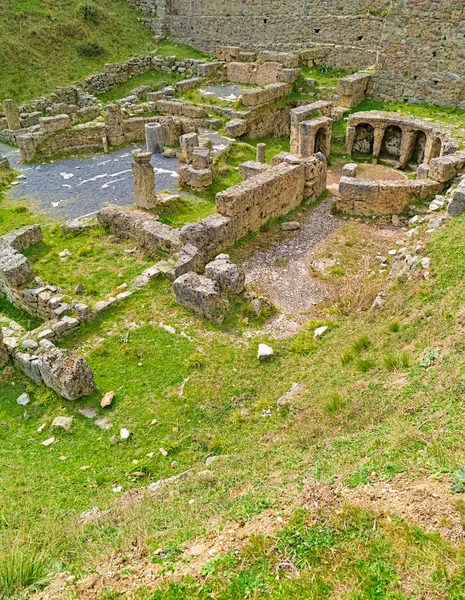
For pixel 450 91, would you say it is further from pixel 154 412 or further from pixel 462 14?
pixel 154 412

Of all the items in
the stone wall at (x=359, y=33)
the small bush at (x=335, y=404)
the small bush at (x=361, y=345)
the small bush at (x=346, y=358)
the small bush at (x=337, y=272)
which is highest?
the stone wall at (x=359, y=33)

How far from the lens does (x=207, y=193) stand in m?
18.8

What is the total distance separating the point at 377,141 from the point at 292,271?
10412 mm

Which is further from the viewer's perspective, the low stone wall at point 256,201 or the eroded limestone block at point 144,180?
the eroded limestone block at point 144,180

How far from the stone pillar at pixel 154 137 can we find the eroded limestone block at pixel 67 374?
46.4 ft

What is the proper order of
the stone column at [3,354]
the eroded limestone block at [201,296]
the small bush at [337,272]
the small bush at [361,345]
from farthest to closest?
1. the small bush at [337,272]
2. the eroded limestone block at [201,296]
3. the stone column at [3,354]
4. the small bush at [361,345]

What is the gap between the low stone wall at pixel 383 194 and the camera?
16.7m

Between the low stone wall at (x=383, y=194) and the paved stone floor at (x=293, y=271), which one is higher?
the low stone wall at (x=383, y=194)

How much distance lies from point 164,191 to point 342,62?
50.1ft

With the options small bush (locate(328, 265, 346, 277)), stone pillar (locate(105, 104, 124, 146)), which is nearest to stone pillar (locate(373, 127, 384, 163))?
small bush (locate(328, 265, 346, 277))

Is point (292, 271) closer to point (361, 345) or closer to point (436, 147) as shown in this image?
point (361, 345)

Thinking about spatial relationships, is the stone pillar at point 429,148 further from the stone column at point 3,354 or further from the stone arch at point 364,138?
the stone column at point 3,354

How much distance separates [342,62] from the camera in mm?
27781

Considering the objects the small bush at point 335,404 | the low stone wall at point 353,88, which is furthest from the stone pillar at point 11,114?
the small bush at point 335,404
